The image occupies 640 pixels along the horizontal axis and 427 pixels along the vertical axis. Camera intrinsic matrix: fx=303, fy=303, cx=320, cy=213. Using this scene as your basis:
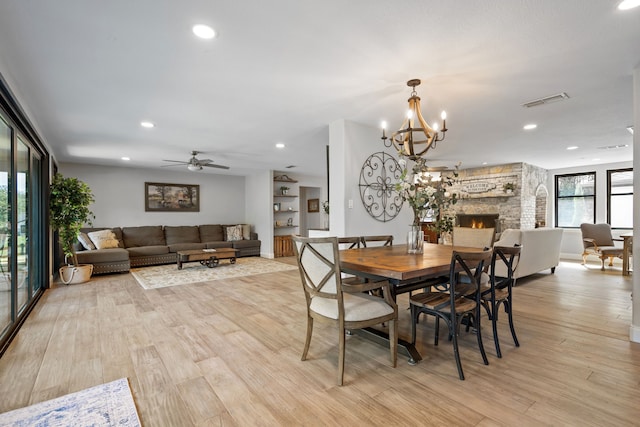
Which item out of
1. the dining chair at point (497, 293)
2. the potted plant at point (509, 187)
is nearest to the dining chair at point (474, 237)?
the dining chair at point (497, 293)

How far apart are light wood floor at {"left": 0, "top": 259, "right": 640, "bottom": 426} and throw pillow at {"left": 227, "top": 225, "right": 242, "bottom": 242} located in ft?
14.7

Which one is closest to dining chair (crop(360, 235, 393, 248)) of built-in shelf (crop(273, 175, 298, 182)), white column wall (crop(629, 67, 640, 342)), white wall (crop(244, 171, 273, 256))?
white column wall (crop(629, 67, 640, 342))

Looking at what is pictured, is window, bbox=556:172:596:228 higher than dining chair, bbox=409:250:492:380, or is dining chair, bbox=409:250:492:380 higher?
window, bbox=556:172:596:228

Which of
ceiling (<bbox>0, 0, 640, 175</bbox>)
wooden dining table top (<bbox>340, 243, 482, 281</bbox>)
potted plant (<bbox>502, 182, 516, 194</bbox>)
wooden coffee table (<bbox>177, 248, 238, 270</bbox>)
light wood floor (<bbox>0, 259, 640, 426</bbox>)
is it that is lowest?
light wood floor (<bbox>0, 259, 640, 426</bbox>)

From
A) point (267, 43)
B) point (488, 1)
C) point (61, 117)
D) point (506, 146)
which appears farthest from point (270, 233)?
point (488, 1)

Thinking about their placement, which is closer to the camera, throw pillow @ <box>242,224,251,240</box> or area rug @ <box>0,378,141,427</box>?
area rug @ <box>0,378,141,427</box>

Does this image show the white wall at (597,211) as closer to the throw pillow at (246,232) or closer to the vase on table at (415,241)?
the vase on table at (415,241)

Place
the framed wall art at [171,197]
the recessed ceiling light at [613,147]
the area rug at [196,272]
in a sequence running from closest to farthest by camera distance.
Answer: the area rug at [196,272] → the recessed ceiling light at [613,147] → the framed wall art at [171,197]

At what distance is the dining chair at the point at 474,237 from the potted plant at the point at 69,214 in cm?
581

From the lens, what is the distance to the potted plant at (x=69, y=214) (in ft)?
15.9

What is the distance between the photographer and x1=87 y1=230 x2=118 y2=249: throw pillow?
20.5ft

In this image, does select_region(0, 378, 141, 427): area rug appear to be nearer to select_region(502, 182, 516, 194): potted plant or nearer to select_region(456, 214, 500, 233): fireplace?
select_region(456, 214, 500, 233): fireplace

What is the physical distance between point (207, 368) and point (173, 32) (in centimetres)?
236

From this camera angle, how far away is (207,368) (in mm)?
2199
